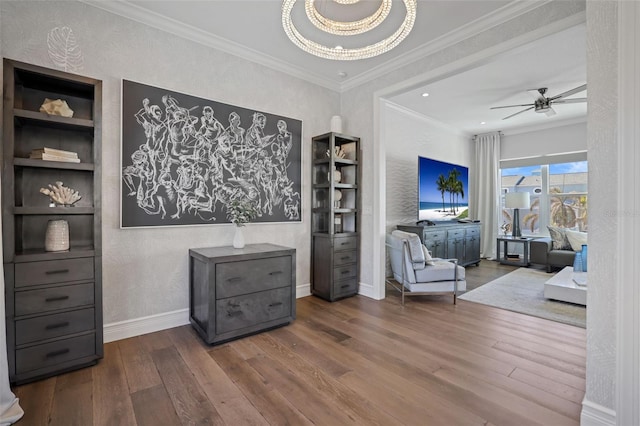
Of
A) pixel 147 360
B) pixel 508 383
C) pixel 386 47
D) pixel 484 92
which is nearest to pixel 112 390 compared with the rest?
pixel 147 360

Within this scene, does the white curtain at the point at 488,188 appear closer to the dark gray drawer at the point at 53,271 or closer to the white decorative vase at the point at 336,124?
the white decorative vase at the point at 336,124

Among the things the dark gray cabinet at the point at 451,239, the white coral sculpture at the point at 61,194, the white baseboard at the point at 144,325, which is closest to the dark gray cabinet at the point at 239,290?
the white baseboard at the point at 144,325

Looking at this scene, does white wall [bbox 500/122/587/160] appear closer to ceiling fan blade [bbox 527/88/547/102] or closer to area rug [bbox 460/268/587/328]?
ceiling fan blade [bbox 527/88/547/102]

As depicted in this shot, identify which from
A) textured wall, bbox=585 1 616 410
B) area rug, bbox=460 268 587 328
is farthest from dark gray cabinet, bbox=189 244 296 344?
area rug, bbox=460 268 587 328

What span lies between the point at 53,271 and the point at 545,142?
8.02 metres

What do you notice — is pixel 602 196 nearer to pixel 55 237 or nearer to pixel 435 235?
pixel 55 237

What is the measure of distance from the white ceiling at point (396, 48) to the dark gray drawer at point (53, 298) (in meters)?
2.28

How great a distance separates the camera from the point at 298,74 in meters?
3.70

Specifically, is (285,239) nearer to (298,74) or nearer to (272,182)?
(272,182)

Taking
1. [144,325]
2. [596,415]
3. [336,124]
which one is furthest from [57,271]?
[596,415]

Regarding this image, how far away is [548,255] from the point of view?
545 cm

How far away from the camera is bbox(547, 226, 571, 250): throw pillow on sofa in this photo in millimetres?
5500

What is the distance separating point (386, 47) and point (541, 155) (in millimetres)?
5986

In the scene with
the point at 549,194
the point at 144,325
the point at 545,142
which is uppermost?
the point at 545,142
